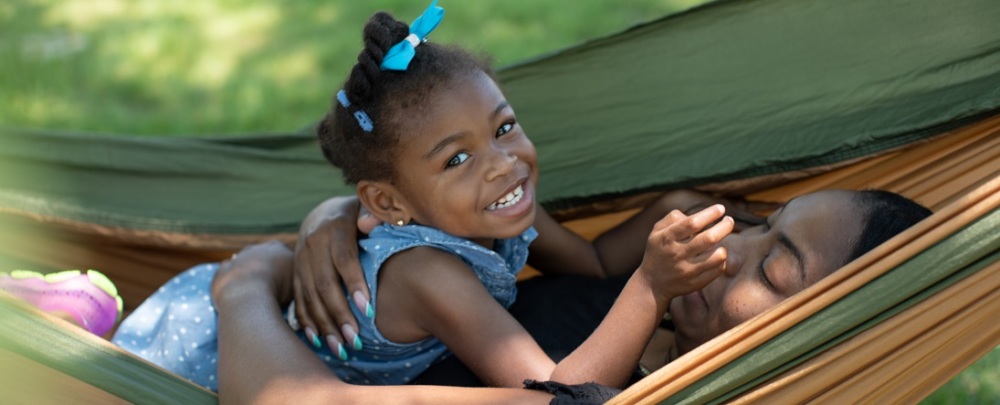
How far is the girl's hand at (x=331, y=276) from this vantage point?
6.44 feet

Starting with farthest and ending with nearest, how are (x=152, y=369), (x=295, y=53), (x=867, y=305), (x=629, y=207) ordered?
1. (x=295, y=53)
2. (x=629, y=207)
3. (x=152, y=369)
4. (x=867, y=305)

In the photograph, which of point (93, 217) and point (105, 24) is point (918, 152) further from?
point (105, 24)

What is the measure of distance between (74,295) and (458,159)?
783 mm

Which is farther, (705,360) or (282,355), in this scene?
(282,355)

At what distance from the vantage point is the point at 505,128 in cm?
193

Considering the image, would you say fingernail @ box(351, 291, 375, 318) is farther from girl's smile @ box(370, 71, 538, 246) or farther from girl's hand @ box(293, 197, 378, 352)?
girl's smile @ box(370, 71, 538, 246)

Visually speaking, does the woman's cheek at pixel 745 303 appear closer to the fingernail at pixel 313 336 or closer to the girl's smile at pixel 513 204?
the girl's smile at pixel 513 204

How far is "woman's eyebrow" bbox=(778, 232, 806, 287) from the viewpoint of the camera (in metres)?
1.66

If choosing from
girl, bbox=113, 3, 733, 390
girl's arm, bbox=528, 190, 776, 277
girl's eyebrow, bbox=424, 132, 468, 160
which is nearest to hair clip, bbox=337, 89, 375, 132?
girl, bbox=113, 3, 733, 390

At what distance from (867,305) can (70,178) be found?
183 cm

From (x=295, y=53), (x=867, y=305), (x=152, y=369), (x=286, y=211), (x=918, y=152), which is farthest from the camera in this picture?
(x=295, y=53)

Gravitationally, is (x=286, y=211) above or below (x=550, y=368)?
below

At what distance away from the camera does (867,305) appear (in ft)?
4.60

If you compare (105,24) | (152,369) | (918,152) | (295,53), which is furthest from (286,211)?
(105,24)
